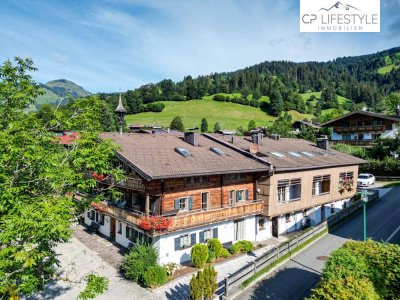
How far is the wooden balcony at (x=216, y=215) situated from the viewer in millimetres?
20688

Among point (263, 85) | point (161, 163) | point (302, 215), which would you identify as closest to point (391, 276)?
point (161, 163)

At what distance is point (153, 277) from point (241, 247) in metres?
8.60

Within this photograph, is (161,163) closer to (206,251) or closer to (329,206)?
(206,251)

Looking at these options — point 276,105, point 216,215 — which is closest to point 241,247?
point 216,215

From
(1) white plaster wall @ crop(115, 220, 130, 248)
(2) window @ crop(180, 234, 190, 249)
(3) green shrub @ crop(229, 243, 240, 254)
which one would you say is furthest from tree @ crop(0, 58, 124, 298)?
(3) green shrub @ crop(229, 243, 240, 254)

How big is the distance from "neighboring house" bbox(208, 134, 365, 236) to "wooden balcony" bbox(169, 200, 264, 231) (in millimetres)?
1498

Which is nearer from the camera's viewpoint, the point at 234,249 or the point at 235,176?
the point at 234,249

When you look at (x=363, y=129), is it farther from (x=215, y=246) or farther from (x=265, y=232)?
(x=215, y=246)

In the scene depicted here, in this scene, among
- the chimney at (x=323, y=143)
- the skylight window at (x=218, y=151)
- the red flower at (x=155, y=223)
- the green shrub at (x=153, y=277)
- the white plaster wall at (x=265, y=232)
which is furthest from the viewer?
the chimney at (x=323, y=143)

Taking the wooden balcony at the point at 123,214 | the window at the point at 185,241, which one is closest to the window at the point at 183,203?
the window at the point at 185,241

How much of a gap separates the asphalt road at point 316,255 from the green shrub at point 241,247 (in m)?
3.91

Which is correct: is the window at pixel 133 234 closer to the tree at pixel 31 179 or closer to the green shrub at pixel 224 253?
the green shrub at pixel 224 253

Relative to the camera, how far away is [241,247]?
79.3ft

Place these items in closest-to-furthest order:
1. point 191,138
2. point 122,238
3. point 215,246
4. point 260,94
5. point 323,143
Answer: point 215,246 < point 122,238 < point 191,138 < point 323,143 < point 260,94
